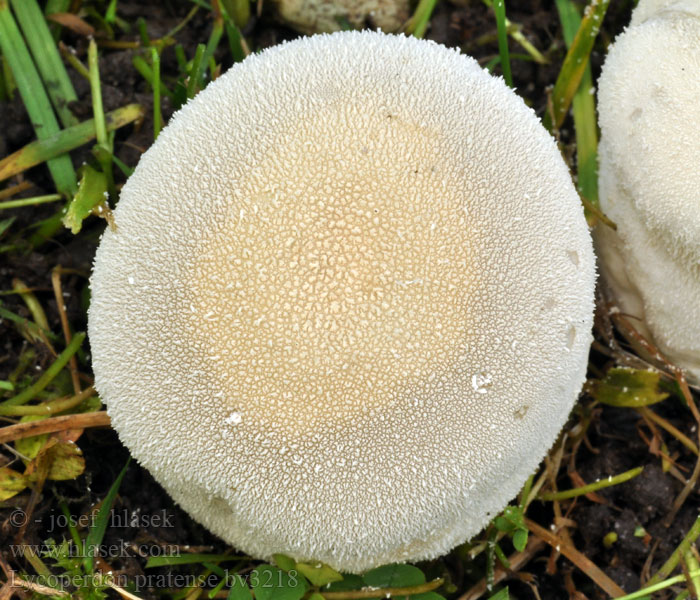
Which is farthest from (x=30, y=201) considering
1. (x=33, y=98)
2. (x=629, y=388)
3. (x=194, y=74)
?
(x=629, y=388)

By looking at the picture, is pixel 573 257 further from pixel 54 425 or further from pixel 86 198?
pixel 54 425

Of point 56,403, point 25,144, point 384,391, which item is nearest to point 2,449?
point 56,403

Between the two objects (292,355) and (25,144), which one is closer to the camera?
(292,355)

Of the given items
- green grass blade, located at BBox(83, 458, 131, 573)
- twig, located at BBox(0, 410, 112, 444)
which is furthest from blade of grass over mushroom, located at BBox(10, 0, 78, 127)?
green grass blade, located at BBox(83, 458, 131, 573)

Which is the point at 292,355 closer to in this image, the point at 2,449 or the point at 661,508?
the point at 2,449

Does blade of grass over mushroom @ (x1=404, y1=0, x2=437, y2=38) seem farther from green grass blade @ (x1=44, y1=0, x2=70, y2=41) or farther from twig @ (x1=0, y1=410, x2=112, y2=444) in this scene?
twig @ (x1=0, y1=410, x2=112, y2=444)

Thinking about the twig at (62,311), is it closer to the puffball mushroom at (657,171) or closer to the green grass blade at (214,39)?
the green grass blade at (214,39)
